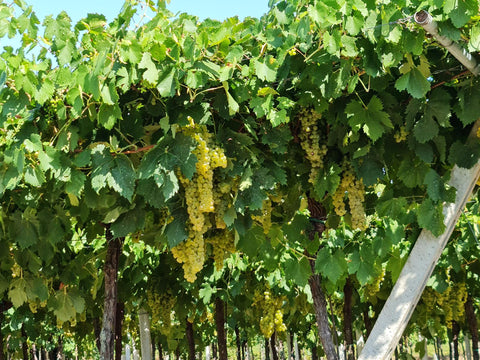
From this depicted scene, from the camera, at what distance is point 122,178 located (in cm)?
308

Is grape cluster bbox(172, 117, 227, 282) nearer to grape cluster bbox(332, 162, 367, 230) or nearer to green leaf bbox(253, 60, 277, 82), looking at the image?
green leaf bbox(253, 60, 277, 82)

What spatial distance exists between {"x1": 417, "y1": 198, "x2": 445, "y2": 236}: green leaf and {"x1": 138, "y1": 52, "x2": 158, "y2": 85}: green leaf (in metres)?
1.62

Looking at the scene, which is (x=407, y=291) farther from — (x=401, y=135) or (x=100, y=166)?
(x=100, y=166)

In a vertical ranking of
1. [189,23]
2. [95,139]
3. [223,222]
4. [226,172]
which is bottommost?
[223,222]

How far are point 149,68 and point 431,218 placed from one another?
5.64ft

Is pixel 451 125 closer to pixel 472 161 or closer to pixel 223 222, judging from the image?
pixel 472 161

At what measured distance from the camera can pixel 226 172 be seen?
3.42 metres

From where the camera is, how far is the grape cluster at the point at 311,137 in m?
3.62

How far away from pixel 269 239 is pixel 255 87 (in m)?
1.67

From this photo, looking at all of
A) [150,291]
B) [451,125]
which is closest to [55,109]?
[451,125]

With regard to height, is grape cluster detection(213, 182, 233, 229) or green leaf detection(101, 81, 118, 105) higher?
green leaf detection(101, 81, 118, 105)

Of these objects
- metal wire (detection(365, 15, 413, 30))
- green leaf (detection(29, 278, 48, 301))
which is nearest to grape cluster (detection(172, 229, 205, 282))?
metal wire (detection(365, 15, 413, 30))

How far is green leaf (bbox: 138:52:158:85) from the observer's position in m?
2.77

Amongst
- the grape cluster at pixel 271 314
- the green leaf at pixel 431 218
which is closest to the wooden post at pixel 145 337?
the grape cluster at pixel 271 314
